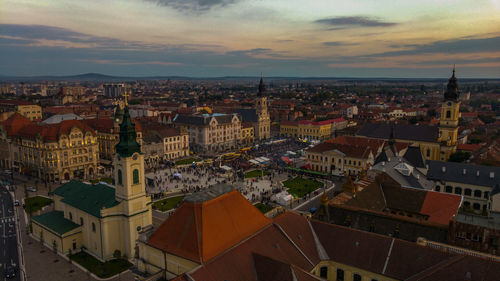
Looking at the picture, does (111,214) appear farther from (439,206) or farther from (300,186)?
(300,186)

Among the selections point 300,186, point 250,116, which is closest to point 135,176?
point 300,186

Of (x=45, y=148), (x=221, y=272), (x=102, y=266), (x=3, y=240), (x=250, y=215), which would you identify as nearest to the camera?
(x=221, y=272)

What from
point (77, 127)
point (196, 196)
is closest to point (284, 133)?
point (77, 127)

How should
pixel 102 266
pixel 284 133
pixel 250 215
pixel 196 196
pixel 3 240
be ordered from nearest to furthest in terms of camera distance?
1. pixel 196 196
2. pixel 250 215
3. pixel 102 266
4. pixel 3 240
5. pixel 284 133

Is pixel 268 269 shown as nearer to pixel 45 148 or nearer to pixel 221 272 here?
pixel 221 272

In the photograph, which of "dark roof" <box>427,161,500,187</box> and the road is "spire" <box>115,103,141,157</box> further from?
"dark roof" <box>427,161,500,187</box>
